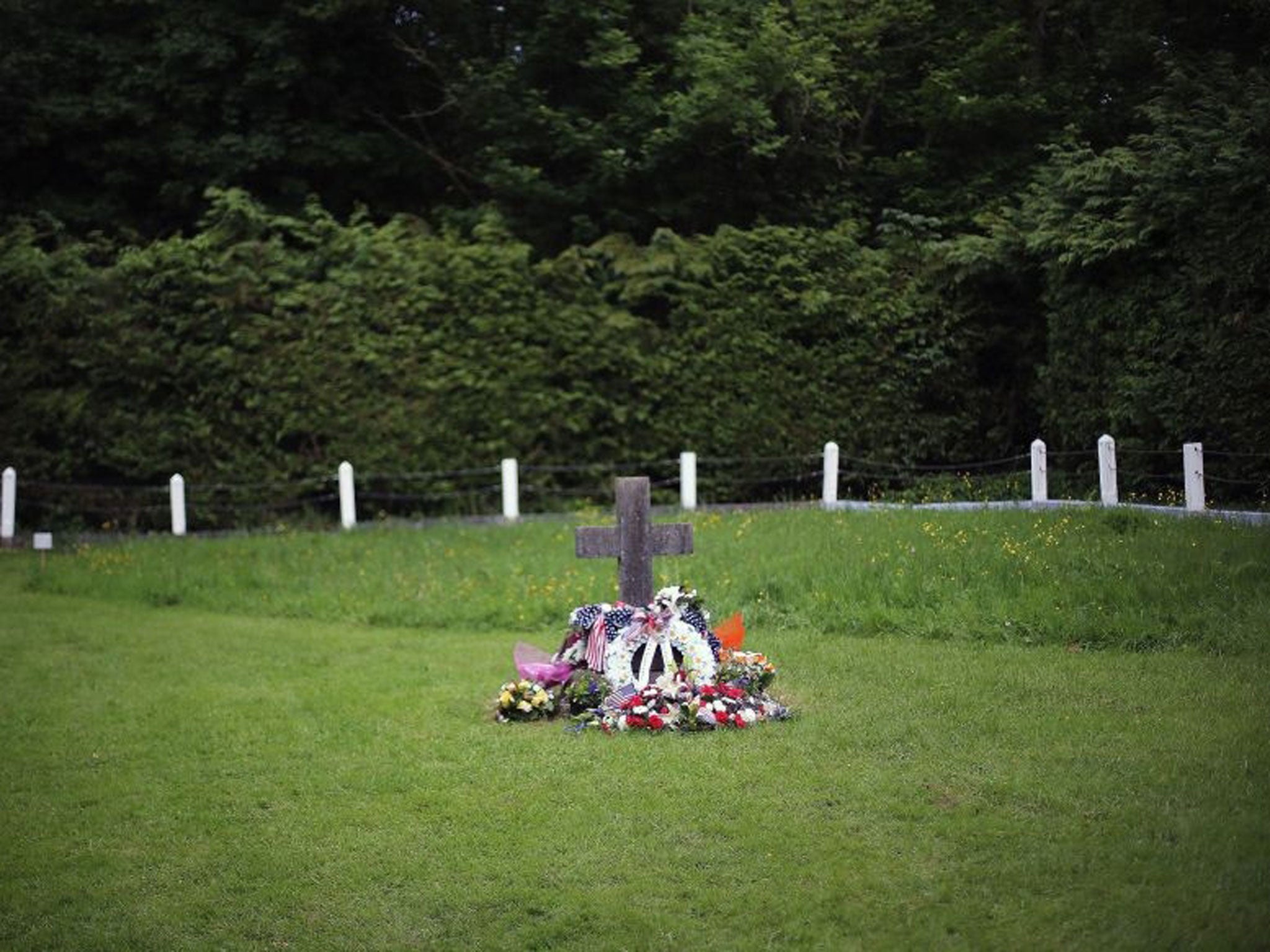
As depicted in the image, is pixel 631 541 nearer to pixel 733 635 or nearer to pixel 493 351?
pixel 733 635

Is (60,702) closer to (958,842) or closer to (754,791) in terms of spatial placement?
(754,791)

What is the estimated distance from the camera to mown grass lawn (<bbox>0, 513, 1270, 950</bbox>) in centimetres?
622

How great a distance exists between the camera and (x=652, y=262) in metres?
22.0

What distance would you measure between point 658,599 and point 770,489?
12753 millimetres

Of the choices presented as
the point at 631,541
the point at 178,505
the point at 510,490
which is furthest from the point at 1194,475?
the point at 178,505

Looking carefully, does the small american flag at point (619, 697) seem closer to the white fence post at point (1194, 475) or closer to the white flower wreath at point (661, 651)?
the white flower wreath at point (661, 651)

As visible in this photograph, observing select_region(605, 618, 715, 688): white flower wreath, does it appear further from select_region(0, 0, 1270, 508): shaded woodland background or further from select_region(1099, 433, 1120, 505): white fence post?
select_region(0, 0, 1270, 508): shaded woodland background

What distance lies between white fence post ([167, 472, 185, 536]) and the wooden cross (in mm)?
12072

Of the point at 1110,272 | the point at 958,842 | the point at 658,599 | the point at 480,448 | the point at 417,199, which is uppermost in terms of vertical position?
the point at 417,199

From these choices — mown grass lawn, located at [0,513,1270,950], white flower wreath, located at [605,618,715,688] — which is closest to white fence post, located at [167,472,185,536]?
mown grass lawn, located at [0,513,1270,950]

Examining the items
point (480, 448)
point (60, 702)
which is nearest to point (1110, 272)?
point (480, 448)

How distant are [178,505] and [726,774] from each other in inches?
579

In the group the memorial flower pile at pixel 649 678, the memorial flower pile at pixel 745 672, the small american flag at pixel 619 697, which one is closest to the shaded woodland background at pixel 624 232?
the memorial flower pile at pixel 745 672

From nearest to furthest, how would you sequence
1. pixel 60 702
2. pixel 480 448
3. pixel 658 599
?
pixel 658 599 → pixel 60 702 → pixel 480 448
